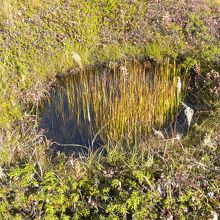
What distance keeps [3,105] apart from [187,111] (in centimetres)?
374

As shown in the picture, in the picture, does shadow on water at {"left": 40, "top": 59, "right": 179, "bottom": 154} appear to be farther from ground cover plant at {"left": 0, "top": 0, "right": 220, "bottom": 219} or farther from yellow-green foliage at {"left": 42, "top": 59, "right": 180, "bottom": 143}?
ground cover plant at {"left": 0, "top": 0, "right": 220, "bottom": 219}

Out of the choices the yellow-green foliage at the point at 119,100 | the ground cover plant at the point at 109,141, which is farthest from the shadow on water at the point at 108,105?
the ground cover plant at the point at 109,141

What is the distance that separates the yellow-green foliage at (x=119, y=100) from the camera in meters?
5.63

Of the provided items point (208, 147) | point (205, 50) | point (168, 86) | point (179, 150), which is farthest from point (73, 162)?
point (205, 50)

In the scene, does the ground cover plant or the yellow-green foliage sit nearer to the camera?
the ground cover plant

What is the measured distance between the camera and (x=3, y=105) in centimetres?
604

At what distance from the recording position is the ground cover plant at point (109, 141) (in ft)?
12.2

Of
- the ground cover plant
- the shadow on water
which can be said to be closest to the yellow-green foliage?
the shadow on water

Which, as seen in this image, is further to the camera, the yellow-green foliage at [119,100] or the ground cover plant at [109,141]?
the yellow-green foliage at [119,100]

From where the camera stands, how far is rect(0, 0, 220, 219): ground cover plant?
3.73 m

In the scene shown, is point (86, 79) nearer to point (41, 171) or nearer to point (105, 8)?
point (105, 8)

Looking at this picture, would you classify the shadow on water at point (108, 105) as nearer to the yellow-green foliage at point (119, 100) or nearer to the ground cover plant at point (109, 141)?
the yellow-green foliage at point (119, 100)

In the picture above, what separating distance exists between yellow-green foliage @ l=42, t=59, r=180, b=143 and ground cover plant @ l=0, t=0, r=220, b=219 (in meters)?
0.38

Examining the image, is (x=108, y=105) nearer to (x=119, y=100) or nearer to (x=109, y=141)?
(x=119, y=100)
